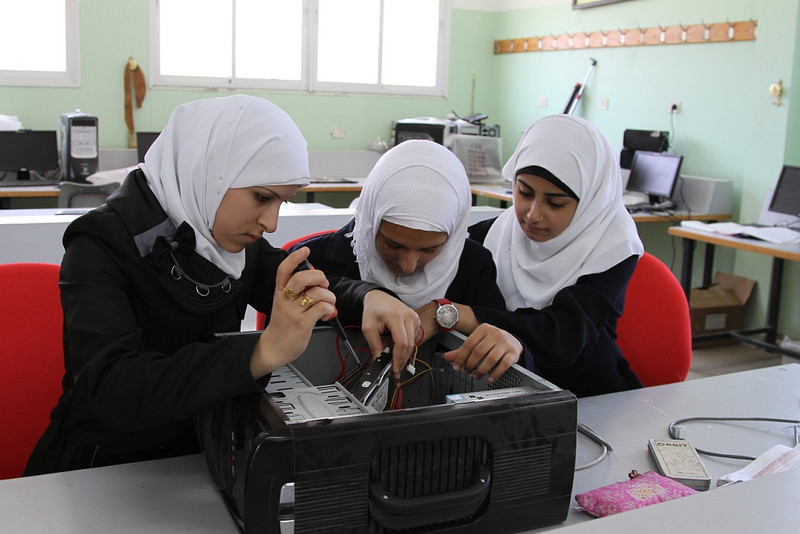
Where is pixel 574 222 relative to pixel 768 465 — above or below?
above

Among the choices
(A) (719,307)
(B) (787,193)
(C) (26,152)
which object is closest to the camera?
(B) (787,193)

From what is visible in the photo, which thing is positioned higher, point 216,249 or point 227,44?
point 227,44

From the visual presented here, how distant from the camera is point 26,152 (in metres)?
5.14

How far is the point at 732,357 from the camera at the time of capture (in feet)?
14.2

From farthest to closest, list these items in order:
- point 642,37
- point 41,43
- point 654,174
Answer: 1. point 41,43
2. point 642,37
3. point 654,174

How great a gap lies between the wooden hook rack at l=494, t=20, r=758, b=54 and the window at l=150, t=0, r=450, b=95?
2.69ft

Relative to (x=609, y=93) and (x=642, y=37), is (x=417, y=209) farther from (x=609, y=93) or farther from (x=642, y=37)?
(x=609, y=93)

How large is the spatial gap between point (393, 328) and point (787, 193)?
11.8ft

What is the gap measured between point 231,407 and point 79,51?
554 cm

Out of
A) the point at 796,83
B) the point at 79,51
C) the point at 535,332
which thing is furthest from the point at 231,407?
the point at 79,51

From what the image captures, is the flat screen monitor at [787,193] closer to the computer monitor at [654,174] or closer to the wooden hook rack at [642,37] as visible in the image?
the computer monitor at [654,174]

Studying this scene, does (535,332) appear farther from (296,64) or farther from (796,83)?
(296,64)

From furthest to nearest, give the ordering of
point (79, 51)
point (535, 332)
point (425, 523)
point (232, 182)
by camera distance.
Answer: point (79, 51)
point (535, 332)
point (232, 182)
point (425, 523)

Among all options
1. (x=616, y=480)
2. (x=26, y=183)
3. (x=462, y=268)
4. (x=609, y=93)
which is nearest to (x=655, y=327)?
(x=462, y=268)
